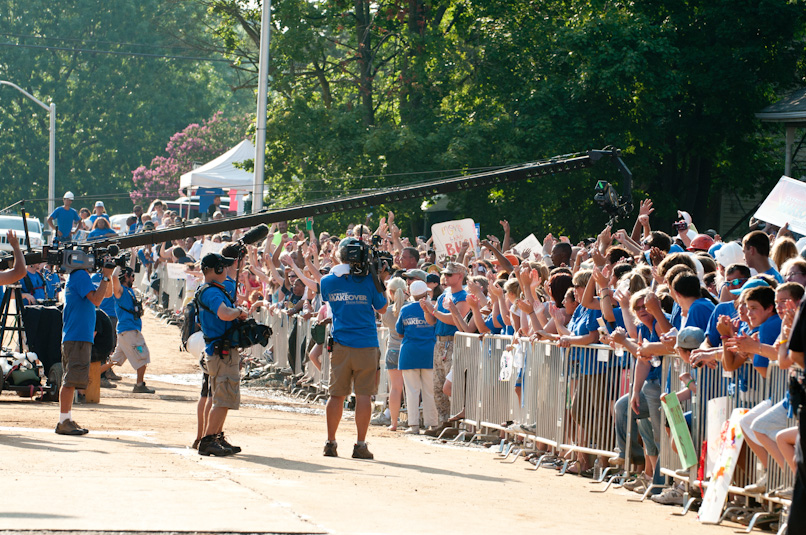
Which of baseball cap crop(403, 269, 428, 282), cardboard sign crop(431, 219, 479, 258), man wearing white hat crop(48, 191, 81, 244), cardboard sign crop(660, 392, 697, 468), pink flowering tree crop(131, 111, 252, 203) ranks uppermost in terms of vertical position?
pink flowering tree crop(131, 111, 252, 203)

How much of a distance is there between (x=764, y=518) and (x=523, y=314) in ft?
15.5

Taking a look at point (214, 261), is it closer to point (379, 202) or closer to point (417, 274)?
point (417, 274)

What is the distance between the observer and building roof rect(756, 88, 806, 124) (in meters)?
25.5

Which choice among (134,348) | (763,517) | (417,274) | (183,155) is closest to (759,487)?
(763,517)

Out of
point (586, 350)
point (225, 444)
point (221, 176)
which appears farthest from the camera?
point (221, 176)

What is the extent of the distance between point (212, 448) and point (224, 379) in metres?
0.64

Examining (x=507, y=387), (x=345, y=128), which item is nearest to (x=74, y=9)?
(x=345, y=128)

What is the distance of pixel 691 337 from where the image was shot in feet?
28.1

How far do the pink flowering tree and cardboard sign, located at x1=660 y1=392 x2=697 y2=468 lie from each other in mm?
57497

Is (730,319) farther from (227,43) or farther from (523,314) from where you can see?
(227,43)

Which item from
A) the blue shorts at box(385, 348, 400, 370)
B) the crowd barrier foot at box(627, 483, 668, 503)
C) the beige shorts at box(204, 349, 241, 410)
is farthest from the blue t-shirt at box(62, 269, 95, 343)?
the crowd barrier foot at box(627, 483, 668, 503)

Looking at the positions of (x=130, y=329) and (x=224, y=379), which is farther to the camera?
(x=130, y=329)

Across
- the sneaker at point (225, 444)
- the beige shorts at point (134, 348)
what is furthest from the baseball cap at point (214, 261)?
the beige shorts at point (134, 348)

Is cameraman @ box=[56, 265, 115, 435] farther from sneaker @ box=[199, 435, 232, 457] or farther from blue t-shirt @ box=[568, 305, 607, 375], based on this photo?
blue t-shirt @ box=[568, 305, 607, 375]
